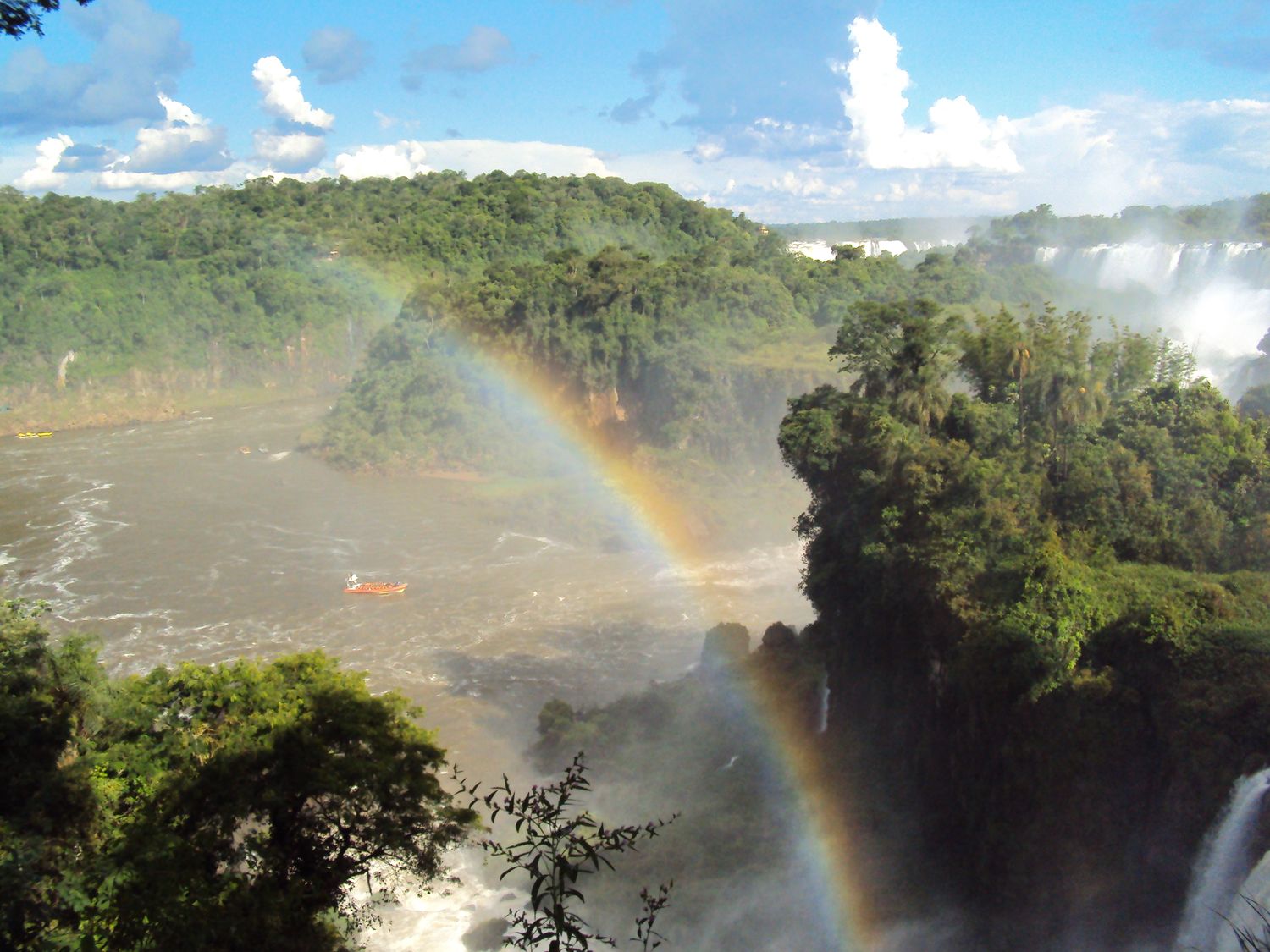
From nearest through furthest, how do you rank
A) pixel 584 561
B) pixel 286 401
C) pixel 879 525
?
pixel 879 525, pixel 584 561, pixel 286 401

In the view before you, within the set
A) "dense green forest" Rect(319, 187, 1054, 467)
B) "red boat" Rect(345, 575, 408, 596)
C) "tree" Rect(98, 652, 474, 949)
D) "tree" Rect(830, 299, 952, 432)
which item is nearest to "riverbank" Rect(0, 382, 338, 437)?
"dense green forest" Rect(319, 187, 1054, 467)

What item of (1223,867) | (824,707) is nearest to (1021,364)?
(824,707)

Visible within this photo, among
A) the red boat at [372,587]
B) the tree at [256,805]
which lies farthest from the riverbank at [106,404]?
the tree at [256,805]

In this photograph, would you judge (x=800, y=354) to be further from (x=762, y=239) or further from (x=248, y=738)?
(x=248, y=738)

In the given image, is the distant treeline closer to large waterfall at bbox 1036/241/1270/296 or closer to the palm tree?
large waterfall at bbox 1036/241/1270/296

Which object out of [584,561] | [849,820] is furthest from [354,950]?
[584,561]

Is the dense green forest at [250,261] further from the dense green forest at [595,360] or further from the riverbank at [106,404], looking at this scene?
the dense green forest at [595,360]

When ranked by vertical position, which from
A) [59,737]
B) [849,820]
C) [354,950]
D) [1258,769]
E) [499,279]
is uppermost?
[499,279]
